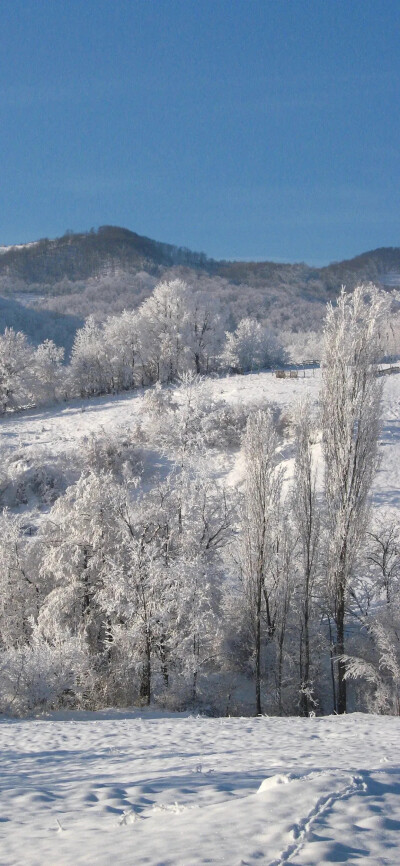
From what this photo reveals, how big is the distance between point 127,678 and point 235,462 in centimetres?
2105

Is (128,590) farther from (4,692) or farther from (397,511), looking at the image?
(397,511)

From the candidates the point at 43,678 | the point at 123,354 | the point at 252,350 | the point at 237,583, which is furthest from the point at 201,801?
the point at 252,350

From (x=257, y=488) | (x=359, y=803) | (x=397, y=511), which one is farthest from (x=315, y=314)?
(x=359, y=803)

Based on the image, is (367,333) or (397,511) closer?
(367,333)

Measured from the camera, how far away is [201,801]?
538cm

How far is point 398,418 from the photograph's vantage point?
3950cm

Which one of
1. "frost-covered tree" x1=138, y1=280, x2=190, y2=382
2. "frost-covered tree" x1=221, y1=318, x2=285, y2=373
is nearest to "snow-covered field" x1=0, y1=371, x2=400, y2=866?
"frost-covered tree" x1=138, y1=280, x2=190, y2=382

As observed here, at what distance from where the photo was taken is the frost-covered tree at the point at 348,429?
59.1ft

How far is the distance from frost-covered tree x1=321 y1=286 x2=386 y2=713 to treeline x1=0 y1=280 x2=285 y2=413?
40.7 metres

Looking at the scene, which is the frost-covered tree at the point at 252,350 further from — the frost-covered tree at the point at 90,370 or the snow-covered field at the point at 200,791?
the snow-covered field at the point at 200,791

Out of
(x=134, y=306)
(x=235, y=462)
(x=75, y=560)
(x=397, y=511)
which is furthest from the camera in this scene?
(x=134, y=306)

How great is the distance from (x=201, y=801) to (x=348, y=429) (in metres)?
14.3

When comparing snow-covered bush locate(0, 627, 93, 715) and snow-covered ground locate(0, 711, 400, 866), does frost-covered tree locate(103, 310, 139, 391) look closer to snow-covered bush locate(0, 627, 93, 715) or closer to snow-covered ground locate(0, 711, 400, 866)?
snow-covered bush locate(0, 627, 93, 715)

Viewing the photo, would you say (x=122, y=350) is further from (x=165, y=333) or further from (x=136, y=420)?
(x=136, y=420)
